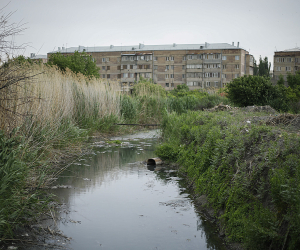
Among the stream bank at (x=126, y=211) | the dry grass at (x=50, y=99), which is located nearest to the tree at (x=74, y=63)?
the dry grass at (x=50, y=99)

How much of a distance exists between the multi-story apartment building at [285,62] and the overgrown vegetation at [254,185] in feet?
193

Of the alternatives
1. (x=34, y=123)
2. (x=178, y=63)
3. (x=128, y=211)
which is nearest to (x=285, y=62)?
(x=178, y=63)

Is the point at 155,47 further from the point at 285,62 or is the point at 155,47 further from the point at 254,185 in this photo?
the point at 254,185

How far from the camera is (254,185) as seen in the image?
432 centimetres

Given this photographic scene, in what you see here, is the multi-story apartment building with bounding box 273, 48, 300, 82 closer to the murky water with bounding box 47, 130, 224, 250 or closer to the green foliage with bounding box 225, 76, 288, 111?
the green foliage with bounding box 225, 76, 288, 111

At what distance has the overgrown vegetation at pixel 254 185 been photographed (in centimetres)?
334

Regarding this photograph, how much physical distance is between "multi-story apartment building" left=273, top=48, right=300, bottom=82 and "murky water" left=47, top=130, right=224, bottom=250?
57687 mm

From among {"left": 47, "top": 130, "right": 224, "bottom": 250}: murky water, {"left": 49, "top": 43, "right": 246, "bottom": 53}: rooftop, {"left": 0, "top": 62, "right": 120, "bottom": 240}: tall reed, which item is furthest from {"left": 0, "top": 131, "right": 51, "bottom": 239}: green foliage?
{"left": 49, "top": 43, "right": 246, "bottom": 53}: rooftop

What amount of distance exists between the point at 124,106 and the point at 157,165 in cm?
896

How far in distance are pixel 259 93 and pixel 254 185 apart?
11315mm

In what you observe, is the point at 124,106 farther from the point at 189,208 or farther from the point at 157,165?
the point at 189,208

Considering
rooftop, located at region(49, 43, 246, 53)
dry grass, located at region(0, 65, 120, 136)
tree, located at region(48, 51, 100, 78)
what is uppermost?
rooftop, located at region(49, 43, 246, 53)

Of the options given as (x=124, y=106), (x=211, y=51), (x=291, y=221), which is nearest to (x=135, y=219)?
(x=291, y=221)

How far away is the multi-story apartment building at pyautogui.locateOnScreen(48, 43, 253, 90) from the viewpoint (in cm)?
6500
